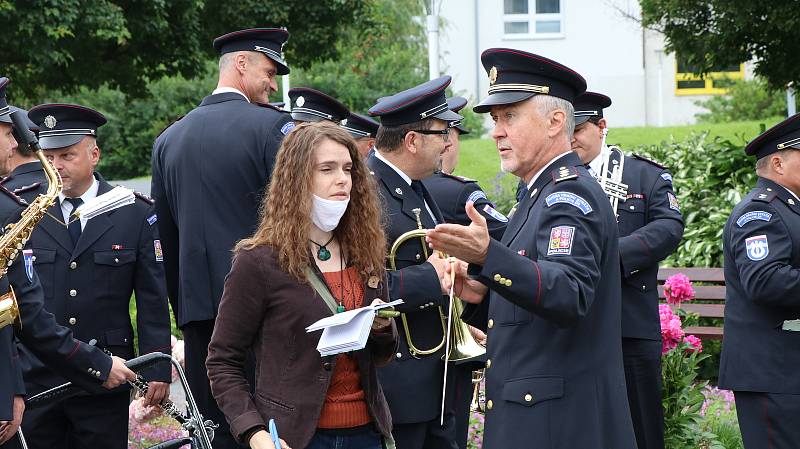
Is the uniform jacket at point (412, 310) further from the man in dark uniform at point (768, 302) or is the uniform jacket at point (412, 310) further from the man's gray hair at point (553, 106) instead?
the man in dark uniform at point (768, 302)

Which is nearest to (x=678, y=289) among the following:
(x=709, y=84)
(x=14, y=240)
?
(x=14, y=240)

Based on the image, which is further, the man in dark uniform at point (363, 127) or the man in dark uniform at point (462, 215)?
the man in dark uniform at point (363, 127)

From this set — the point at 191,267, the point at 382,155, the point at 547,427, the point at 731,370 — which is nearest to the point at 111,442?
the point at 191,267

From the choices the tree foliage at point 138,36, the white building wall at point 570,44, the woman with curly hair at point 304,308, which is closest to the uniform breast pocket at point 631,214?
the woman with curly hair at point 304,308

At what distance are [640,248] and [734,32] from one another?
29.0ft

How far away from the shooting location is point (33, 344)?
5.25 m

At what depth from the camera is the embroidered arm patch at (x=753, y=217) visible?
5.82 m

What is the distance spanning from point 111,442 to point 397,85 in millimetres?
27023

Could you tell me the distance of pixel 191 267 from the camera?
5895mm

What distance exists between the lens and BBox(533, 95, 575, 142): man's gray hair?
14.4ft

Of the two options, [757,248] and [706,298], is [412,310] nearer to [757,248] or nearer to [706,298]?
[757,248]

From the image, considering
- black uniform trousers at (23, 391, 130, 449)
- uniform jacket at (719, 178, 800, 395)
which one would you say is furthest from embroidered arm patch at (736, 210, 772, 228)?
black uniform trousers at (23, 391, 130, 449)

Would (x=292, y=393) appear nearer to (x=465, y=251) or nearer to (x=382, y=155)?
(x=465, y=251)

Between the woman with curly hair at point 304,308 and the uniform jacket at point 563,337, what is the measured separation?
0.52 meters
